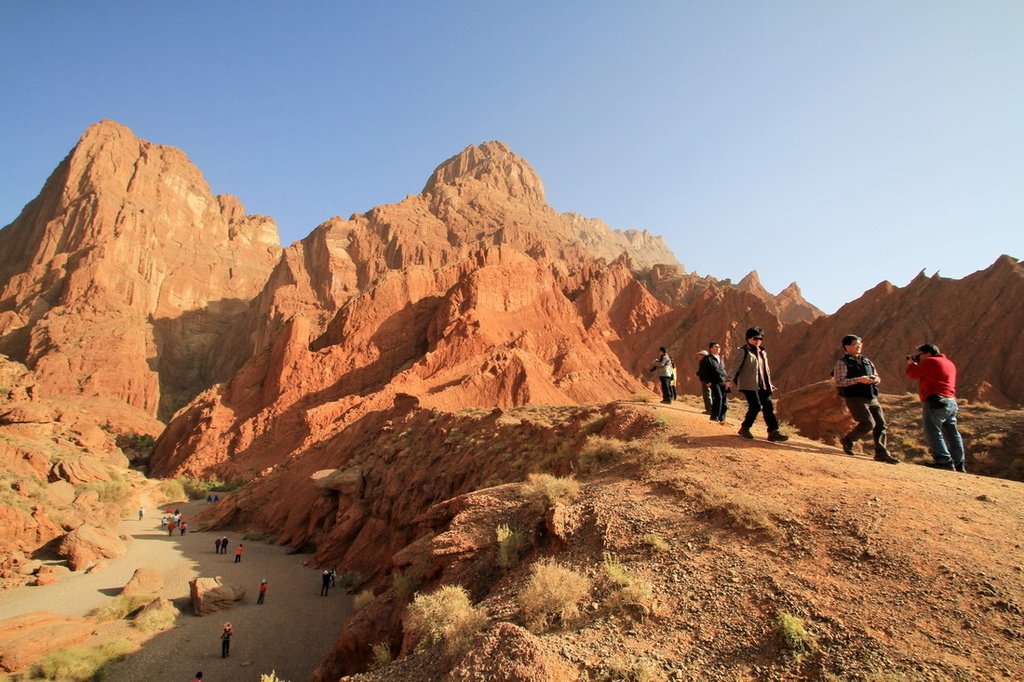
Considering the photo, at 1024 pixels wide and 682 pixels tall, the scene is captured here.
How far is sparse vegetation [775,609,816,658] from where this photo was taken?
441 cm

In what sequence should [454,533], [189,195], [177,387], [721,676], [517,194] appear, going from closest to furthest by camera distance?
[721,676], [454,533], [177,387], [189,195], [517,194]

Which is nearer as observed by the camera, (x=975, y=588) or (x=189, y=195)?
(x=975, y=588)

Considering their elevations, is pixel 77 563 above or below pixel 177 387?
below

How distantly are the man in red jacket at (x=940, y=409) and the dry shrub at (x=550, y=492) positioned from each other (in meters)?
5.88

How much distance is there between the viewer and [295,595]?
1934cm

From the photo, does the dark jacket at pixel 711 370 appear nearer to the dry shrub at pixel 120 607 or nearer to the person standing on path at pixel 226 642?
the person standing on path at pixel 226 642

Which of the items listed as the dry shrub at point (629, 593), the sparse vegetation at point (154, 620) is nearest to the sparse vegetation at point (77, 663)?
the sparse vegetation at point (154, 620)

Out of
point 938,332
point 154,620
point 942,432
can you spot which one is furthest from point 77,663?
point 938,332

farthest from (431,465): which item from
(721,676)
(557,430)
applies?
(721,676)

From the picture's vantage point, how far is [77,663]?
13.1 m

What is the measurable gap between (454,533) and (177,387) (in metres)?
76.8

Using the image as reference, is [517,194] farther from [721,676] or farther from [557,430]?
[721,676]

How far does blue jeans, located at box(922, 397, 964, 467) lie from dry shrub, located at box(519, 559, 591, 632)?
675 centimetres

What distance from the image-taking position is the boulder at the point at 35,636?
12.9m
